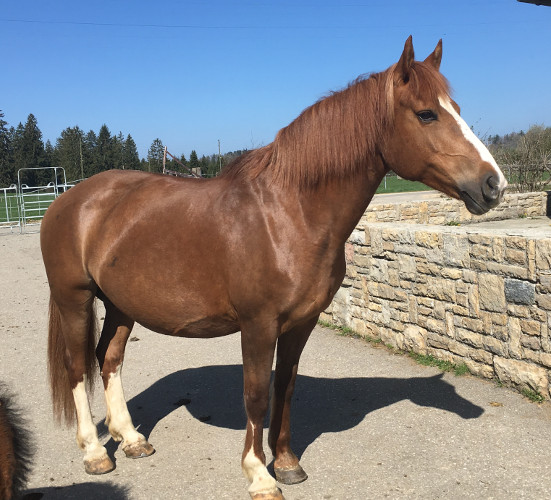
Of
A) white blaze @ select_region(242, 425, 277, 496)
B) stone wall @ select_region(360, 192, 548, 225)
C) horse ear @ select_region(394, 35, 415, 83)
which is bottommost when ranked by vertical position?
white blaze @ select_region(242, 425, 277, 496)

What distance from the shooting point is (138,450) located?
11.7 feet

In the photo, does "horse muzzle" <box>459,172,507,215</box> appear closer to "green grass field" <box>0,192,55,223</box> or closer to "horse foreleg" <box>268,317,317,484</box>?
"horse foreleg" <box>268,317,317,484</box>

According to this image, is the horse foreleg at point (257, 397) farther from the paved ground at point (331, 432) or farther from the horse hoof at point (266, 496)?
the paved ground at point (331, 432)

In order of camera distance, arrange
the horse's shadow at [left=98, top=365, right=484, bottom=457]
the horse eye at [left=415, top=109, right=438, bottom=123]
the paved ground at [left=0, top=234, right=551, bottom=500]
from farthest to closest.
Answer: the horse's shadow at [left=98, top=365, right=484, bottom=457] → the paved ground at [left=0, top=234, right=551, bottom=500] → the horse eye at [left=415, top=109, right=438, bottom=123]

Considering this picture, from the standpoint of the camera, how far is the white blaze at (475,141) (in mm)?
2383

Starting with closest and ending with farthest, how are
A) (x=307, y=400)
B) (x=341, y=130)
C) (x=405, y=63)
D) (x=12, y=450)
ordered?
(x=12, y=450)
(x=405, y=63)
(x=341, y=130)
(x=307, y=400)

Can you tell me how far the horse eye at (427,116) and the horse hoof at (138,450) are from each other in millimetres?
2792

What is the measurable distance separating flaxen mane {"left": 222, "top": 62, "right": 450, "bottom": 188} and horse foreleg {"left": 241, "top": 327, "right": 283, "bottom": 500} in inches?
34.4

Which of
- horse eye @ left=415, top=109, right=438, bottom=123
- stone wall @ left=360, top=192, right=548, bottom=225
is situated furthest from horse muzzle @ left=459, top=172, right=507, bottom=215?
stone wall @ left=360, top=192, right=548, bottom=225

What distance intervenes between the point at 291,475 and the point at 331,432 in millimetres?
751

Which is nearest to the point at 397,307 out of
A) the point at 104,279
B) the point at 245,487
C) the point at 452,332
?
the point at 452,332

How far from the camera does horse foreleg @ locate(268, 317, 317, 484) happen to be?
3.18 m

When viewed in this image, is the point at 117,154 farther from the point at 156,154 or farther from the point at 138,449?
the point at 138,449

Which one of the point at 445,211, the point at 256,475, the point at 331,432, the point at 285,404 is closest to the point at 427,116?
the point at 285,404
